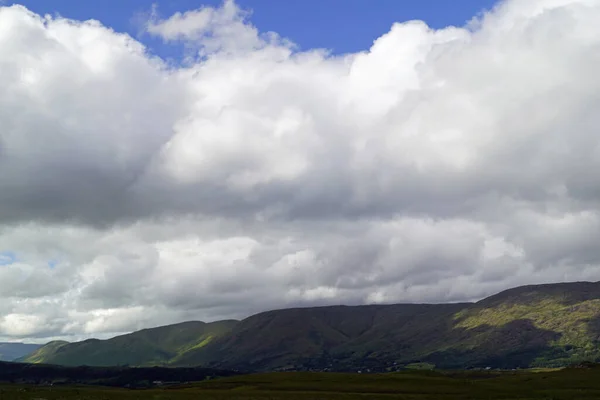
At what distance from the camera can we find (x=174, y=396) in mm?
156625

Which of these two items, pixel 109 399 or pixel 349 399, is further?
pixel 349 399

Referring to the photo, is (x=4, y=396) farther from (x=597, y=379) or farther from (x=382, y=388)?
(x=597, y=379)

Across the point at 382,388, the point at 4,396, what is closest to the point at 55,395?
the point at 4,396

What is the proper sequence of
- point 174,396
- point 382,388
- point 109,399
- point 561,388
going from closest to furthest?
1. point 109,399
2. point 174,396
3. point 561,388
4. point 382,388

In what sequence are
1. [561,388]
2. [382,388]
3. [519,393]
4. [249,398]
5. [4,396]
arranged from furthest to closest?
[382,388]
[561,388]
[519,393]
[249,398]
[4,396]

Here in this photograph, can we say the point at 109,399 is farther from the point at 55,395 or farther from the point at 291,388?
the point at 291,388

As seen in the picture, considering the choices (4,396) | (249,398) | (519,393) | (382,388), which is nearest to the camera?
(4,396)

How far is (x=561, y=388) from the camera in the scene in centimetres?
18088

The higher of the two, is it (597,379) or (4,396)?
(4,396)

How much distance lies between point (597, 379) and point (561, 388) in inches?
1108

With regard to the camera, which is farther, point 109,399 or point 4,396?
point 109,399

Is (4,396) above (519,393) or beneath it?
above

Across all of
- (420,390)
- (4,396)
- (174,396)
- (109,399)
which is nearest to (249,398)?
(174,396)

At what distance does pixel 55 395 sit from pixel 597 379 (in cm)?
17205
